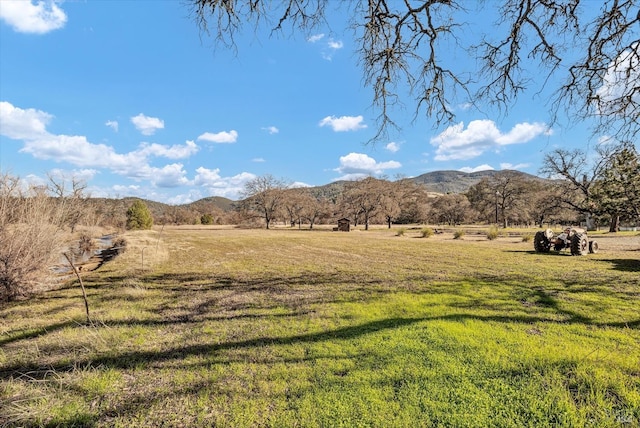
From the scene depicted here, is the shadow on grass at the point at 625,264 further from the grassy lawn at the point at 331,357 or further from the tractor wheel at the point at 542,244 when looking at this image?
the tractor wheel at the point at 542,244

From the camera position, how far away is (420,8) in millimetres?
4426

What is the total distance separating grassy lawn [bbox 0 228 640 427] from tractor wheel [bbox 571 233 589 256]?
7.42m

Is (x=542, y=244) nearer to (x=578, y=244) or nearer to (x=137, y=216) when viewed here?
(x=578, y=244)

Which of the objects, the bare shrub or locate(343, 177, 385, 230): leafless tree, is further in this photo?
locate(343, 177, 385, 230): leafless tree

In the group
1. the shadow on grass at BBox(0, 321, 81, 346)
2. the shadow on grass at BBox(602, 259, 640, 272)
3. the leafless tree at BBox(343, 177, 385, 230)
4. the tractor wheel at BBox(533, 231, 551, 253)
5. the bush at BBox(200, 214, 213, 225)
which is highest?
the leafless tree at BBox(343, 177, 385, 230)

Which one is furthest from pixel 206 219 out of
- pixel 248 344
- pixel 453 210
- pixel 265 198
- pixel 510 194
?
pixel 248 344

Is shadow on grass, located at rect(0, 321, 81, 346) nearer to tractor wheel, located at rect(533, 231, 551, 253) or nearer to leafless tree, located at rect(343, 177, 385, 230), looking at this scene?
tractor wheel, located at rect(533, 231, 551, 253)

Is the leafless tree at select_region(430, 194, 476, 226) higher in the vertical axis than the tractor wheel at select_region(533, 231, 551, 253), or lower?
higher

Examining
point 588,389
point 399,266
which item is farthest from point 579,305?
point 399,266

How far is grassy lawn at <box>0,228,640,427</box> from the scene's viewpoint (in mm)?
2605

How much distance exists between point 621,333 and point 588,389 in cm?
225

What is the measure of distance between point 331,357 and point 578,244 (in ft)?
50.1

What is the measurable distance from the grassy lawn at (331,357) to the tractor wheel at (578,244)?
7424mm

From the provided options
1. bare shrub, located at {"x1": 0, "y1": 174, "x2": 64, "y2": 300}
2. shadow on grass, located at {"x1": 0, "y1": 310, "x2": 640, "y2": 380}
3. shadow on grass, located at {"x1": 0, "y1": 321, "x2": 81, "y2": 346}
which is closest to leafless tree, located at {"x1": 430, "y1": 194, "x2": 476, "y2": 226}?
shadow on grass, located at {"x1": 0, "y1": 310, "x2": 640, "y2": 380}
